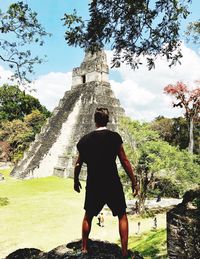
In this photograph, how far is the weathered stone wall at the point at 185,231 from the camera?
14.9 ft

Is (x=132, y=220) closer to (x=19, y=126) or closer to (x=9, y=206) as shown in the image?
(x=9, y=206)

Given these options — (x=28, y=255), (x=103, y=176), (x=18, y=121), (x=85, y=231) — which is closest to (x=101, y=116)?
(x=103, y=176)

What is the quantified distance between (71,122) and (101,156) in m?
28.3

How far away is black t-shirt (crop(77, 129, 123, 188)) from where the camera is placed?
138 inches

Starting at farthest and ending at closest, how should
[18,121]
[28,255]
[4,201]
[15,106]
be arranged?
1. [15,106]
2. [18,121]
3. [4,201]
4. [28,255]

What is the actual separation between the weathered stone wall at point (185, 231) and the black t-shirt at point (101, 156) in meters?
1.71

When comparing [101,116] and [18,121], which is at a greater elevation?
[18,121]

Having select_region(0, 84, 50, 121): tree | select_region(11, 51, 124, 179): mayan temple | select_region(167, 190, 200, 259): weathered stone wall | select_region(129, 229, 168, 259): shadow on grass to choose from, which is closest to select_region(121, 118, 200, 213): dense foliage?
select_region(129, 229, 168, 259): shadow on grass

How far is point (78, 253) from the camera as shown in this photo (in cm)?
364

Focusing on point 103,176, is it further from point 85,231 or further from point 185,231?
point 185,231

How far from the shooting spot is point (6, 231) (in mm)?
11914

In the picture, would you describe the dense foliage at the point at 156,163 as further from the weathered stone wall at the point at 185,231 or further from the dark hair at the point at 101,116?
the dark hair at the point at 101,116

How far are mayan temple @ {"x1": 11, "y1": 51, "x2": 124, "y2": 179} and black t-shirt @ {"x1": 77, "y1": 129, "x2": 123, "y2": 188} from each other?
77.6 feet

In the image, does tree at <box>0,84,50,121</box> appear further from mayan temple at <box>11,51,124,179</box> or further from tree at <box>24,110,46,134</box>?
mayan temple at <box>11,51,124,179</box>
